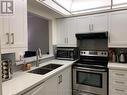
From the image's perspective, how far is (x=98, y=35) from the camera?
104 inches

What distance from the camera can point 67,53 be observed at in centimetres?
299

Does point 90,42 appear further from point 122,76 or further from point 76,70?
point 122,76

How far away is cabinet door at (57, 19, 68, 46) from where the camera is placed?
3.05 m

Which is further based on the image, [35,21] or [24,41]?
[35,21]

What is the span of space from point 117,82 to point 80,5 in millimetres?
1963

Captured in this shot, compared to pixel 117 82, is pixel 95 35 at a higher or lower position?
higher

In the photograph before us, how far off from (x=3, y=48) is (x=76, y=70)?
169cm

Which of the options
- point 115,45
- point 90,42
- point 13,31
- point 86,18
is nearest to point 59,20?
point 86,18

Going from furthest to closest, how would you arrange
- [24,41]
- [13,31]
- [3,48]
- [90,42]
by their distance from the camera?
[90,42] → [24,41] → [13,31] → [3,48]

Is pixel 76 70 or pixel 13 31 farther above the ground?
pixel 13 31

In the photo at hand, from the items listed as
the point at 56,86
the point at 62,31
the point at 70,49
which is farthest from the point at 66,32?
the point at 56,86

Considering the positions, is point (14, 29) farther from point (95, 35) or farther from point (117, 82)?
point (117, 82)

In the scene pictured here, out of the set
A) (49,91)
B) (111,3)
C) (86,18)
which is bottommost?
(49,91)

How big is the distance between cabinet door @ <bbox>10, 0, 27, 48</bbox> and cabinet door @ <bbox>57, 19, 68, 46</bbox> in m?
1.56
